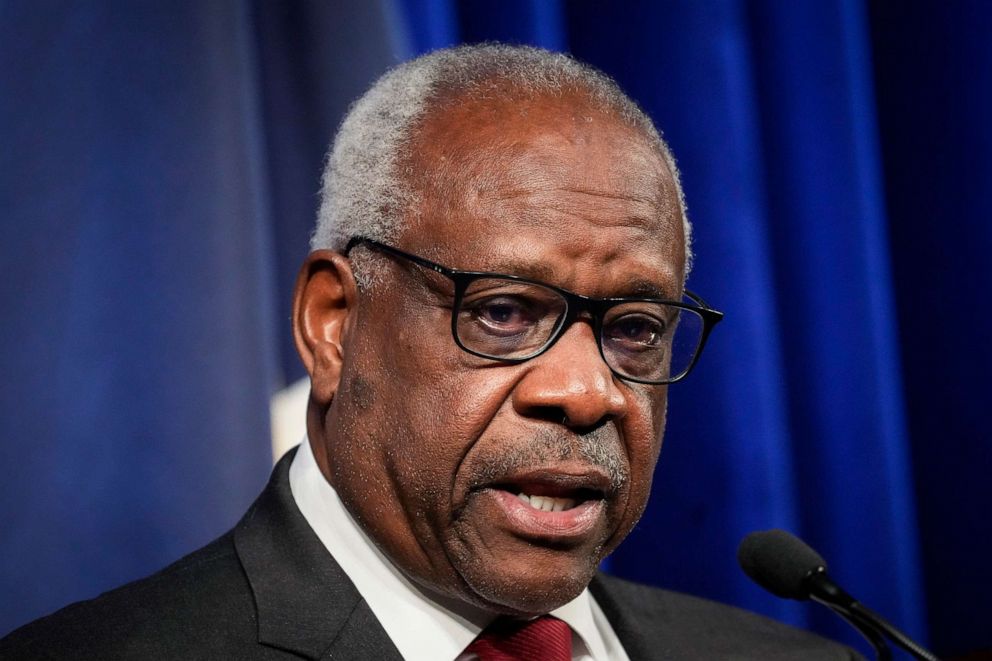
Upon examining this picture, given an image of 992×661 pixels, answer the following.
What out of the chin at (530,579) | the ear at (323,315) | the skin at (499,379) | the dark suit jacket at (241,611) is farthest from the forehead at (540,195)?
the dark suit jacket at (241,611)

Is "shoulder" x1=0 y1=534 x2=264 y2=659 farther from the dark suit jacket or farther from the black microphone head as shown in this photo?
the black microphone head

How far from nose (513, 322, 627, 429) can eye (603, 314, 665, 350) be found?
0.25 feet

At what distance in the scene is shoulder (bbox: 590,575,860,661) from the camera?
2018mm

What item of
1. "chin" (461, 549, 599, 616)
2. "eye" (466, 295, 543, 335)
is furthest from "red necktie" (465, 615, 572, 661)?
"eye" (466, 295, 543, 335)

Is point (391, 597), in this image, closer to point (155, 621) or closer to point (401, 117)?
point (155, 621)

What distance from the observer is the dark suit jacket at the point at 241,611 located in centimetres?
159

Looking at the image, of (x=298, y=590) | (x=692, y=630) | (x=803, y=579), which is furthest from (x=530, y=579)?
(x=692, y=630)

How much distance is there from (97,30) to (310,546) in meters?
1.06

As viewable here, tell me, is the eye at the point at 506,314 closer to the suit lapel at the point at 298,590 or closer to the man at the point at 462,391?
the man at the point at 462,391

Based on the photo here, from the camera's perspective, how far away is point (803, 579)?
174cm

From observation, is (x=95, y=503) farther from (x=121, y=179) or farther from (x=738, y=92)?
(x=738, y=92)

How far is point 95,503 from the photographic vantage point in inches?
81.7

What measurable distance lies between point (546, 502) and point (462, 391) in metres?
0.19

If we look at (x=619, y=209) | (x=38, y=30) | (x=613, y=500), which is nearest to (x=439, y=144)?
(x=619, y=209)
